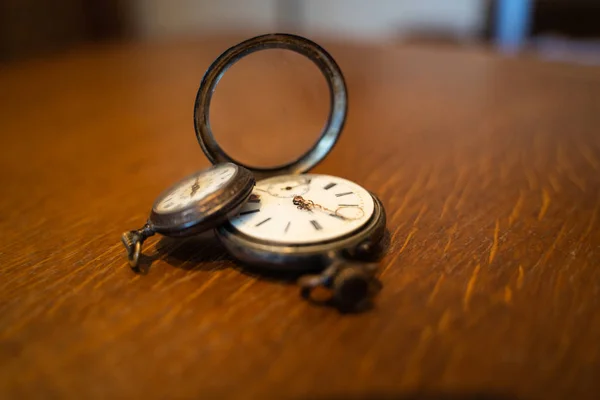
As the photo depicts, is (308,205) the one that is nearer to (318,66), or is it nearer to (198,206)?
(198,206)

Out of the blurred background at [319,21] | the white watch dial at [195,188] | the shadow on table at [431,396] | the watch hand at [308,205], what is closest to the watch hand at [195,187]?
the white watch dial at [195,188]

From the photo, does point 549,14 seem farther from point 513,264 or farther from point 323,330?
point 323,330

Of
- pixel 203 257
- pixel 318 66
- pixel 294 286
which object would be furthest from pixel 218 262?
pixel 318 66

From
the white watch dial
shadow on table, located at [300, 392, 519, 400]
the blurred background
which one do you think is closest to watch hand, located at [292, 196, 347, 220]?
the white watch dial

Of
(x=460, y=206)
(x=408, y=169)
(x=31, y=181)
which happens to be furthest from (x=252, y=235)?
(x=31, y=181)

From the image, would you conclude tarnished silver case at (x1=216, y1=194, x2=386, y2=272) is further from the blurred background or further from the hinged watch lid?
→ the blurred background

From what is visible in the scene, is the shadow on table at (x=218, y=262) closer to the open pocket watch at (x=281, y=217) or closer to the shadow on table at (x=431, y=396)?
the open pocket watch at (x=281, y=217)
